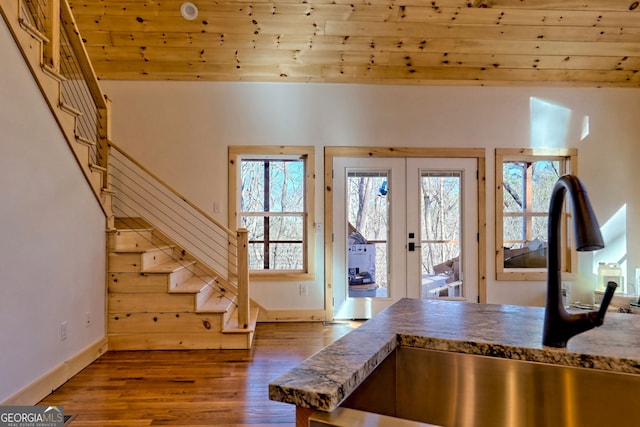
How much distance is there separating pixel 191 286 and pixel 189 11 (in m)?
2.68

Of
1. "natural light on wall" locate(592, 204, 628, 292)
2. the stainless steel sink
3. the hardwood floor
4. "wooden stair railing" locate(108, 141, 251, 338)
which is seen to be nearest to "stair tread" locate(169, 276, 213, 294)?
"wooden stair railing" locate(108, 141, 251, 338)

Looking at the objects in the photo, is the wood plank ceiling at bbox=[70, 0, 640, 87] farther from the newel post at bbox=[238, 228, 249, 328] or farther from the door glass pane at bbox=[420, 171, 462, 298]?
the newel post at bbox=[238, 228, 249, 328]

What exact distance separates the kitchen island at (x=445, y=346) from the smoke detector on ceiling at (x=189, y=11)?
3.51 m

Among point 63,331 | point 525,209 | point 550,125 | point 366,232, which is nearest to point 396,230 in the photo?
point 366,232

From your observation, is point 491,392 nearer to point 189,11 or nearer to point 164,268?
point 164,268

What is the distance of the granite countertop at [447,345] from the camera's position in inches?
22.9

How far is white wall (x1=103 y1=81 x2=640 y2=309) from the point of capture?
398 cm

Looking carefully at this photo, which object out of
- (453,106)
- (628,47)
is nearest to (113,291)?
(453,106)

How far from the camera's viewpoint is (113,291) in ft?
10.1

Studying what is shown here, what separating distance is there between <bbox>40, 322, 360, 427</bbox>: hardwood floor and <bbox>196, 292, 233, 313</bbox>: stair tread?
1.20 feet

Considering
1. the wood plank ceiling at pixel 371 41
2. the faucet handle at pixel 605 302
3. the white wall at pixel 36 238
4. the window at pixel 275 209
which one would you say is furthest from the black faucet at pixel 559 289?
the window at pixel 275 209

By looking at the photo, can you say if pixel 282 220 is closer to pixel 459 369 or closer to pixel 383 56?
pixel 383 56

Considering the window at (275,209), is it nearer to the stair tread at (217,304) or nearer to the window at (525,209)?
the stair tread at (217,304)

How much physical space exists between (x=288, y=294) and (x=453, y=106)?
304cm
